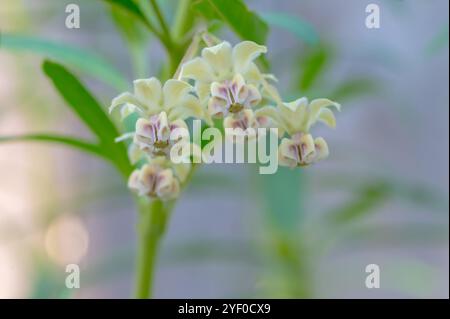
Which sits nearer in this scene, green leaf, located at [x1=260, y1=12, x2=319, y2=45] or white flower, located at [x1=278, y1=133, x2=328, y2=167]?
white flower, located at [x1=278, y1=133, x2=328, y2=167]

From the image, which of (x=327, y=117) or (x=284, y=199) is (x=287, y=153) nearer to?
(x=327, y=117)

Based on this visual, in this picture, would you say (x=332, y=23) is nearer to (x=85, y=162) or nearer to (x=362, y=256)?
(x=362, y=256)

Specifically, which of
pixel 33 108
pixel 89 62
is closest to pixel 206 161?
pixel 89 62

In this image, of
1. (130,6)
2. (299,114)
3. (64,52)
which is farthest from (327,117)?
(64,52)

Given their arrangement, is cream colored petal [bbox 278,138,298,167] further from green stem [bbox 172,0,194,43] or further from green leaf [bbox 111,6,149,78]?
green leaf [bbox 111,6,149,78]

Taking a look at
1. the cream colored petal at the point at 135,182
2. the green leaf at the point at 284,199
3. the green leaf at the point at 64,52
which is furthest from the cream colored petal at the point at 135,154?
the green leaf at the point at 284,199

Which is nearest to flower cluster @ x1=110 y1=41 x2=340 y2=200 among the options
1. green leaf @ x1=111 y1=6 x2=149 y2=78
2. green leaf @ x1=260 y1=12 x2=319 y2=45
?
green leaf @ x1=260 y1=12 x2=319 y2=45
